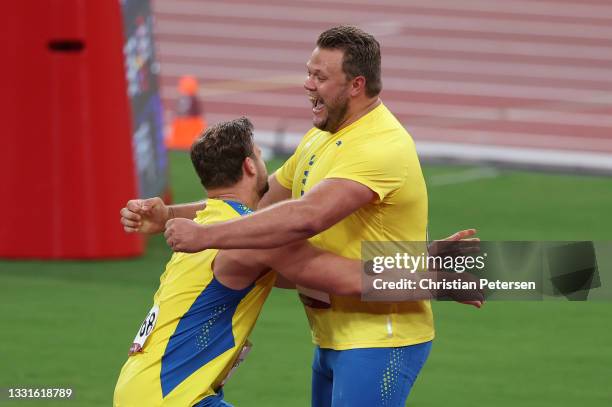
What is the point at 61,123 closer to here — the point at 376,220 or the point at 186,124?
the point at 376,220

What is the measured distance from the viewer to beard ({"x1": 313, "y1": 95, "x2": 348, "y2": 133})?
16.1 feet

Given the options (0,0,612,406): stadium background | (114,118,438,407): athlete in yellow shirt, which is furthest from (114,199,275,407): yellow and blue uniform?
(0,0,612,406): stadium background

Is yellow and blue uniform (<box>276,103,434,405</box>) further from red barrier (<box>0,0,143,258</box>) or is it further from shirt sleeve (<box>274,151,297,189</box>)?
red barrier (<box>0,0,143,258</box>)

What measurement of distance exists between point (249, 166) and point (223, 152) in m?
0.12

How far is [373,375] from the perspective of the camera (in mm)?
4871

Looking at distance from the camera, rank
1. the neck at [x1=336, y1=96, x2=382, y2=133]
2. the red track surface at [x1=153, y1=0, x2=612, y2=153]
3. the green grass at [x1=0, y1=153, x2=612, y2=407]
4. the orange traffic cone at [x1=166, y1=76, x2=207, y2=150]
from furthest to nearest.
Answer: the red track surface at [x1=153, y1=0, x2=612, y2=153]
the orange traffic cone at [x1=166, y1=76, x2=207, y2=150]
the green grass at [x1=0, y1=153, x2=612, y2=407]
the neck at [x1=336, y1=96, x2=382, y2=133]

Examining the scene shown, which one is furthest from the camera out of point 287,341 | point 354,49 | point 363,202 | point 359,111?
point 287,341

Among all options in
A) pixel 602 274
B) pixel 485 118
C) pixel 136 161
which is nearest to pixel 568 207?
pixel 136 161

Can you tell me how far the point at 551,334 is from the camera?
9.00 meters

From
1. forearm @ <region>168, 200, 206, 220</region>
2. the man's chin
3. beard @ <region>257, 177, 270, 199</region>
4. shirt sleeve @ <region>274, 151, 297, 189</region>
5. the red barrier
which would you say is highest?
the man's chin

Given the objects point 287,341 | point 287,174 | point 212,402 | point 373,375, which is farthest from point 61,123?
point 373,375

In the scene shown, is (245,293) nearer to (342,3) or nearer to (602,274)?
(602,274)

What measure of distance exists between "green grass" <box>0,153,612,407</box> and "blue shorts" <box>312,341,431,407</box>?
8.24ft

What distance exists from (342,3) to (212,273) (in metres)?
23.1
